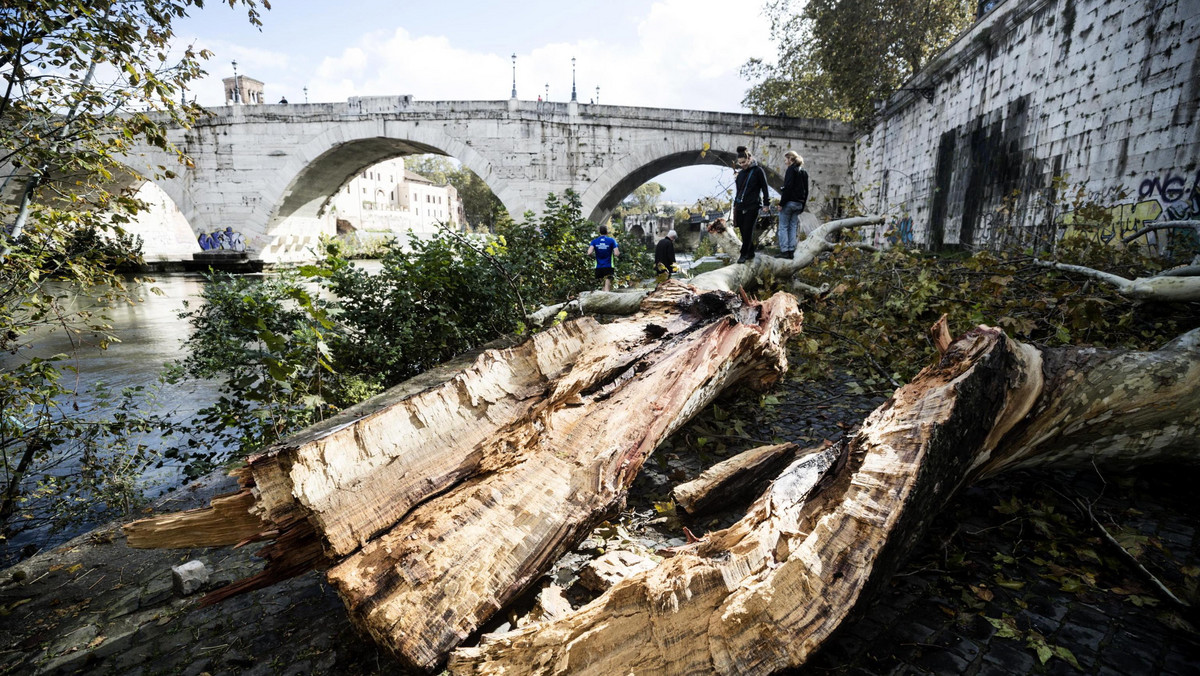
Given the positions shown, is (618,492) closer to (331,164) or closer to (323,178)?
(331,164)

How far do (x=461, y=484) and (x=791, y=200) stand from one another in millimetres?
7525

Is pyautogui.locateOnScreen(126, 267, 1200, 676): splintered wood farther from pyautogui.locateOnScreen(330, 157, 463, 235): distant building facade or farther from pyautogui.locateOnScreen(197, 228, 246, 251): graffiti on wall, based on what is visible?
pyautogui.locateOnScreen(330, 157, 463, 235): distant building facade

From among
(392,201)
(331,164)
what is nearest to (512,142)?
(331,164)

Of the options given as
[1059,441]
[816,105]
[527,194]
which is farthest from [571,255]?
[816,105]

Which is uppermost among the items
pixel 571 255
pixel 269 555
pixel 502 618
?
pixel 571 255

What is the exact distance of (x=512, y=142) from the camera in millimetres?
20594

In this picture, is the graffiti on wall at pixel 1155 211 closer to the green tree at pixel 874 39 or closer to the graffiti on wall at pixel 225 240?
the green tree at pixel 874 39

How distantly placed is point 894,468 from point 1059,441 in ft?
4.48

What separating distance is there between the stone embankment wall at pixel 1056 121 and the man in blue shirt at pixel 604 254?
474 cm

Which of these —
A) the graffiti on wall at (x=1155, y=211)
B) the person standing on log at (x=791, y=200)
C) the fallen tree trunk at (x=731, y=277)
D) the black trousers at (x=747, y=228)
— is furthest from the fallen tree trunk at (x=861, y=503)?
the person standing on log at (x=791, y=200)

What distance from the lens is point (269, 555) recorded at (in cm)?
195

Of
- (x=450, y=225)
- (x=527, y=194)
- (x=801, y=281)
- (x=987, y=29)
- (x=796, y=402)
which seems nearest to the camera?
(x=796, y=402)

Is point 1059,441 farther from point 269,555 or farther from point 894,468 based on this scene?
point 269,555

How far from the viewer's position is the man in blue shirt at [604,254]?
29.5 ft
